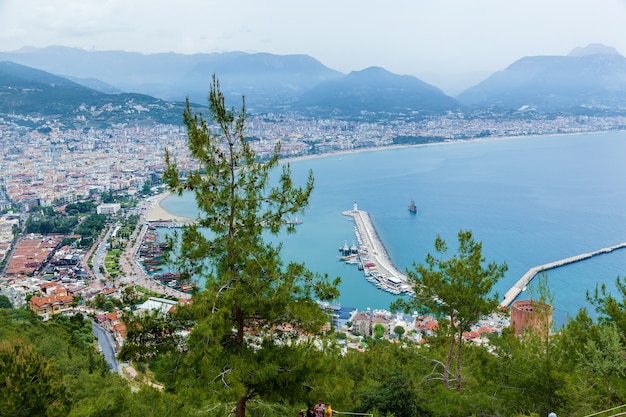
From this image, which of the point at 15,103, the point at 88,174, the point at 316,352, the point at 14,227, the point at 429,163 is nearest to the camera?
the point at 316,352

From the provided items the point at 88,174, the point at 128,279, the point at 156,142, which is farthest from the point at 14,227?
the point at 156,142

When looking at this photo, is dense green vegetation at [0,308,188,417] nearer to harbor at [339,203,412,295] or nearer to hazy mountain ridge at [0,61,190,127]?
harbor at [339,203,412,295]

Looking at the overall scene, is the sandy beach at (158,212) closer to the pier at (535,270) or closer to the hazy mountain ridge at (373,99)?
the pier at (535,270)

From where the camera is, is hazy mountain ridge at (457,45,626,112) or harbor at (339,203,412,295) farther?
hazy mountain ridge at (457,45,626,112)

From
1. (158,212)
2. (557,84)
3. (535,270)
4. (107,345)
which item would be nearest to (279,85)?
(557,84)

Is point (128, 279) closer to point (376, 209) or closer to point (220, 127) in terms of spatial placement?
point (376, 209)

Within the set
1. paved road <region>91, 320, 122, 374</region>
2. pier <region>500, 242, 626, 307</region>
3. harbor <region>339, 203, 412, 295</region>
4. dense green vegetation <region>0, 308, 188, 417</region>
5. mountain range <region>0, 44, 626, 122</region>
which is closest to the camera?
dense green vegetation <region>0, 308, 188, 417</region>

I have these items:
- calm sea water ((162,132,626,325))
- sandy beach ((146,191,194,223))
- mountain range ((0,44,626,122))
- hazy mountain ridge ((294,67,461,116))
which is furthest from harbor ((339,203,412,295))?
hazy mountain ridge ((294,67,461,116))
